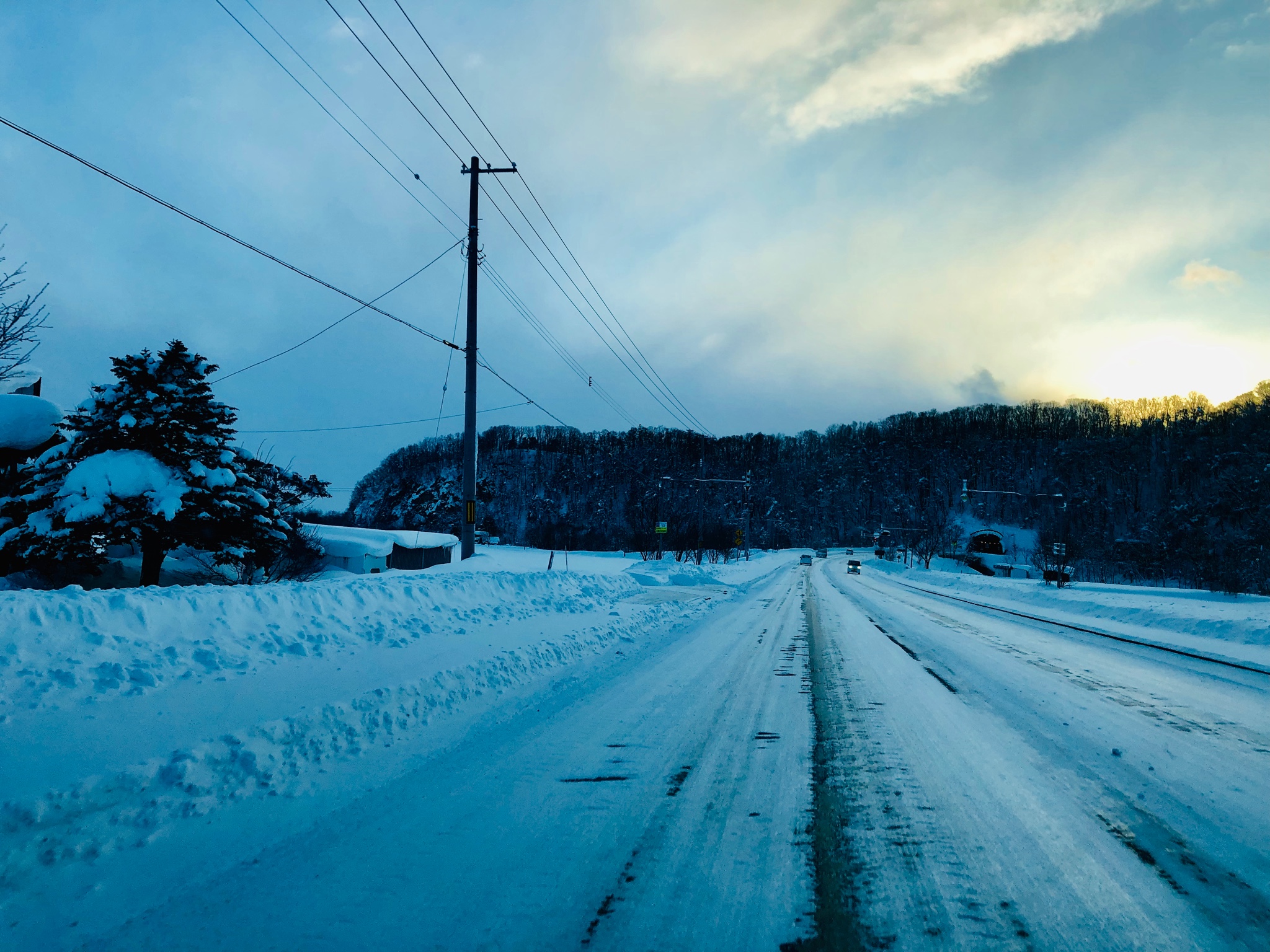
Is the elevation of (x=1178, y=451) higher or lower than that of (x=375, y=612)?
higher

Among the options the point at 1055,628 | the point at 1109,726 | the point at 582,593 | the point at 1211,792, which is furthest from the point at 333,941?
the point at 1055,628

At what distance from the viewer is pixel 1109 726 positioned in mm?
6395

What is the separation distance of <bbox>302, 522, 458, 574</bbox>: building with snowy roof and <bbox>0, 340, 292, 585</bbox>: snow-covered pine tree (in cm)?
1292

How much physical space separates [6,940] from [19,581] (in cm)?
2633

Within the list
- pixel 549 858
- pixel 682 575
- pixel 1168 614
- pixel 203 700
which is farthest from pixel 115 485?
pixel 1168 614

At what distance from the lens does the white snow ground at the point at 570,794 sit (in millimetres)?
3066

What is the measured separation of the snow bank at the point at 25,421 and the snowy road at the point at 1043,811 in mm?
27693

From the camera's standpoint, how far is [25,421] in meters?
22.0

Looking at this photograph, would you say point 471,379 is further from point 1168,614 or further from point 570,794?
point 1168,614

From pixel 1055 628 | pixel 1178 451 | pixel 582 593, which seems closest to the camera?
pixel 1055 628

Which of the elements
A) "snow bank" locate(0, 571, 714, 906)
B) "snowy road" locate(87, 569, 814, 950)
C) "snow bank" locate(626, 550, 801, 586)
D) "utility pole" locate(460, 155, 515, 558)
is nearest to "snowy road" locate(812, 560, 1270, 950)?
"snowy road" locate(87, 569, 814, 950)

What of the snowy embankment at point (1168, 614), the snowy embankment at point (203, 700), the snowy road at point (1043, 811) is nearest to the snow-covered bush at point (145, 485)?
the snowy embankment at point (203, 700)

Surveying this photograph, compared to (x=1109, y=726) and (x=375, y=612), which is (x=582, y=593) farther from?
(x=1109, y=726)

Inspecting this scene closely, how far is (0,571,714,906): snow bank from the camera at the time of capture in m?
4.08
